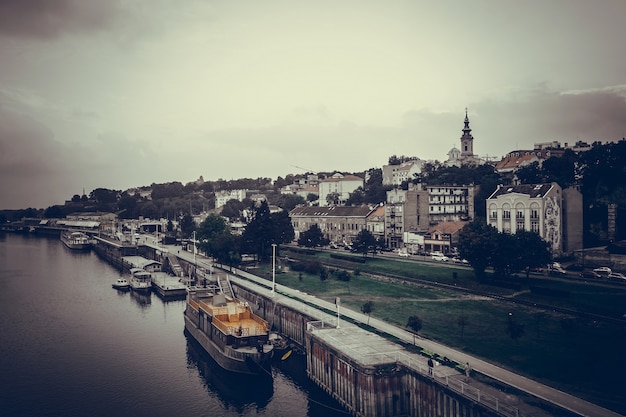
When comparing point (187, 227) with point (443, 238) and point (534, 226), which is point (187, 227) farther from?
point (534, 226)

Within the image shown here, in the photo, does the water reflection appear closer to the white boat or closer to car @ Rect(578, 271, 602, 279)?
the white boat

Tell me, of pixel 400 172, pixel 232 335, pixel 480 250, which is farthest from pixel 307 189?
pixel 232 335

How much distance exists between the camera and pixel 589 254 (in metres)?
63.4

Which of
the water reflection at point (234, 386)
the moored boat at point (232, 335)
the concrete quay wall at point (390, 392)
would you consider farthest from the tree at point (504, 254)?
the water reflection at point (234, 386)

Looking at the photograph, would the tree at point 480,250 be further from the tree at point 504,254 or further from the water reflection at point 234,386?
the water reflection at point 234,386

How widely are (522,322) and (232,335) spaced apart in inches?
966

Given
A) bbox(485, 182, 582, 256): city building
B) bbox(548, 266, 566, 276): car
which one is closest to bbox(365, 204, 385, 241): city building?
bbox(485, 182, 582, 256): city building

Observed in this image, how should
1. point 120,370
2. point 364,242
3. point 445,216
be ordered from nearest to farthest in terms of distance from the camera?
point 120,370, point 364,242, point 445,216

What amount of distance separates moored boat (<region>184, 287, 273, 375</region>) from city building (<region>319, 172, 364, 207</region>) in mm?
93417

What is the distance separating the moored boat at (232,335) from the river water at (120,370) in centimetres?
108

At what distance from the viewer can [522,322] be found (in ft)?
130

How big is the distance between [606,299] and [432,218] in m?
51.5

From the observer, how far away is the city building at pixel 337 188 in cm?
14500

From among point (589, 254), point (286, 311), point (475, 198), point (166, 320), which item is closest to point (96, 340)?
point (166, 320)
